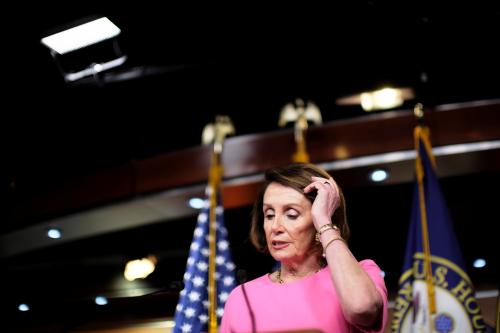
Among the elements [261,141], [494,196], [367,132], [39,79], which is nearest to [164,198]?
[261,141]

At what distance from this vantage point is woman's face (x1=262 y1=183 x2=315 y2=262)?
5.46 feet

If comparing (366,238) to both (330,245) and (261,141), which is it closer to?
(261,141)

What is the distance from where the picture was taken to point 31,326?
539 centimetres

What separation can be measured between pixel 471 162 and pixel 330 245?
8.44 ft

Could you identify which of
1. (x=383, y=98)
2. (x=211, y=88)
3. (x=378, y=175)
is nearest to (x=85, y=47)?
(x=211, y=88)

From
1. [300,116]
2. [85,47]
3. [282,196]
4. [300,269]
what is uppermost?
[85,47]

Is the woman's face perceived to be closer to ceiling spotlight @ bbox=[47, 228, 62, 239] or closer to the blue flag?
the blue flag

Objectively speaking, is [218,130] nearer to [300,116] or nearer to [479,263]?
[300,116]

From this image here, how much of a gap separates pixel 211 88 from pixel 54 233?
1973 millimetres

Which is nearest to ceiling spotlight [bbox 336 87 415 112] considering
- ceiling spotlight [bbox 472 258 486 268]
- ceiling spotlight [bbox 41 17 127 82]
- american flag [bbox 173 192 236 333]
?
ceiling spotlight [bbox 472 258 486 268]

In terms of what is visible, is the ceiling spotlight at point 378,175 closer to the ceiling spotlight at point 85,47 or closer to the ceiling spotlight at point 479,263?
the ceiling spotlight at point 479,263

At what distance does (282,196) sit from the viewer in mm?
1715

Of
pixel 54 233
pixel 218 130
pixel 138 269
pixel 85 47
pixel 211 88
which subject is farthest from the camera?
pixel 54 233

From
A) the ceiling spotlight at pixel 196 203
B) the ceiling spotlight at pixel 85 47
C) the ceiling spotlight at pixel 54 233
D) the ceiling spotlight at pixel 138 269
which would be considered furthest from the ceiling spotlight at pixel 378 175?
the ceiling spotlight at pixel 54 233
